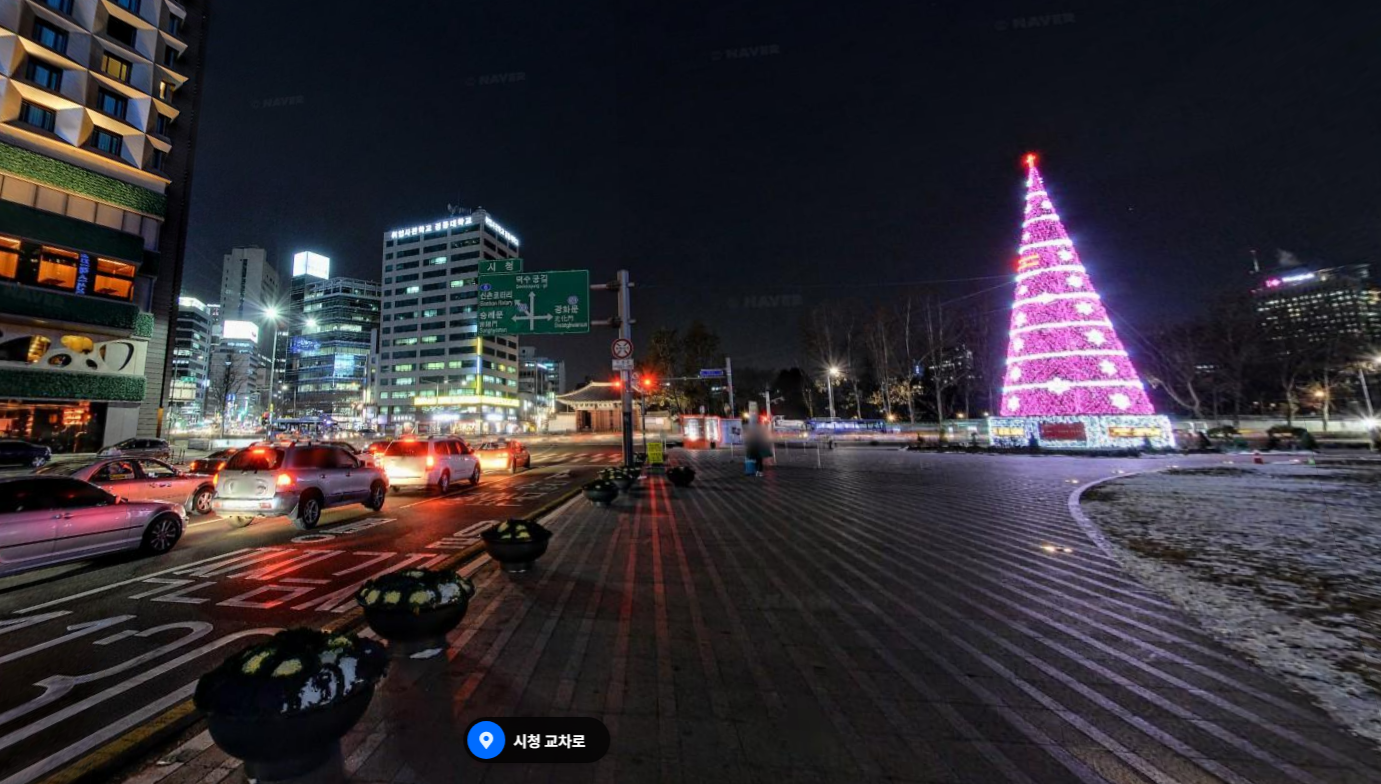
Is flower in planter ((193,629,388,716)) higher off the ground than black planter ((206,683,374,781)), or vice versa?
flower in planter ((193,629,388,716))

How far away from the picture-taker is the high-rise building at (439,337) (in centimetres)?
9969

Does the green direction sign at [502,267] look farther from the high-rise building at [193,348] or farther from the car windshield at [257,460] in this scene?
the high-rise building at [193,348]

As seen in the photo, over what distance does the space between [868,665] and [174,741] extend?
4.93 meters

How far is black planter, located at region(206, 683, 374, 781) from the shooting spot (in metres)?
2.50

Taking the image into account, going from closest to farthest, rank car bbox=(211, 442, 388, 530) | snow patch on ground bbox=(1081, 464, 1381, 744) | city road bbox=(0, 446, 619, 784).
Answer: city road bbox=(0, 446, 619, 784), snow patch on ground bbox=(1081, 464, 1381, 744), car bbox=(211, 442, 388, 530)

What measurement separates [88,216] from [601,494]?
38.3 meters

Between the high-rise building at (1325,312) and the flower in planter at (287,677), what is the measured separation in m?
58.3

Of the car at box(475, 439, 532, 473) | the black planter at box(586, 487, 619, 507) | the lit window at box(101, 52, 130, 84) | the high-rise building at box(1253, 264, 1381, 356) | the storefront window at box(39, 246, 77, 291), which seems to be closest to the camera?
the black planter at box(586, 487, 619, 507)

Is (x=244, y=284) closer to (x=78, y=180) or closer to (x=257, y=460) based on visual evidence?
(x=78, y=180)

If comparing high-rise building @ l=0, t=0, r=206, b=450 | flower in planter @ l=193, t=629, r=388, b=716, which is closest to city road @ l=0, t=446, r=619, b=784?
flower in planter @ l=193, t=629, r=388, b=716

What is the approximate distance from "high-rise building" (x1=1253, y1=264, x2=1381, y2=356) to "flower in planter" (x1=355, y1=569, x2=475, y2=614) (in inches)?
2265

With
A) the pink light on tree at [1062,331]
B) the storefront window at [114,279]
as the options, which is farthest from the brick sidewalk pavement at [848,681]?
the storefront window at [114,279]

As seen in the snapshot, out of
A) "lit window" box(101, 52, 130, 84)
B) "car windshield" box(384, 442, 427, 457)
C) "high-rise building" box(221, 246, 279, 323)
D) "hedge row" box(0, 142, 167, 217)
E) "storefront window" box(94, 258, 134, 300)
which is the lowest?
"car windshield" box(384, 442, 427, 457)

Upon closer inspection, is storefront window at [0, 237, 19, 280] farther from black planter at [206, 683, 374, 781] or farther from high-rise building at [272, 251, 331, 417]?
high-rise building at [272, 251, 331, 417]
